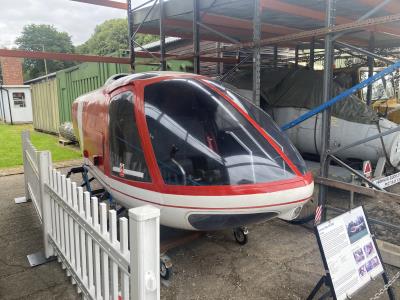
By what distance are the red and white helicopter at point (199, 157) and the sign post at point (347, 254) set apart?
1.67 feet

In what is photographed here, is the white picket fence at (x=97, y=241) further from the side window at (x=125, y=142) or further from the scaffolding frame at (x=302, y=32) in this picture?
the scaffolding frame at (x=302, y=32)

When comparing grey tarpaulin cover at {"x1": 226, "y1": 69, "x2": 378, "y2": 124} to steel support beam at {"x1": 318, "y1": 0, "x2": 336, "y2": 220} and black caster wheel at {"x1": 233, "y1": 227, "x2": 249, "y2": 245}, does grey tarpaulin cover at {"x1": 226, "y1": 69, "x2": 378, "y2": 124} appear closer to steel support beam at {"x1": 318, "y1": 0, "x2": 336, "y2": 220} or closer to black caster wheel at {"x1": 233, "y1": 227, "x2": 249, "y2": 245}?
steel support beam at {"x1": 318, "y1": 0, "x2": 336, "y2": 220}

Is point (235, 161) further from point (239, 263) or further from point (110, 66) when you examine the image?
point (110, 66)

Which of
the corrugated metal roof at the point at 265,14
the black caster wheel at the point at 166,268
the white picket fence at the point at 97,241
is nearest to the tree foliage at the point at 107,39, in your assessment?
the corrugated metal roof at the point at 265,14

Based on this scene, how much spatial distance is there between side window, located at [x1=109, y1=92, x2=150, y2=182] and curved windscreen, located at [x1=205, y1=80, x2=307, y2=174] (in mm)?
→ 1027

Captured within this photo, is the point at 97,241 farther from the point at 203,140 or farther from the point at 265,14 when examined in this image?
the point at 265,14

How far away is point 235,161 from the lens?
334 cm

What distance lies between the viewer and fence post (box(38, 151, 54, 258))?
3908mm

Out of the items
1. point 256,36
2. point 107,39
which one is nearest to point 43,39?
point 107,39

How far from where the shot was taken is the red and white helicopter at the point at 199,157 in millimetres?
3264

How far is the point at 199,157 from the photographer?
3350 millimetres

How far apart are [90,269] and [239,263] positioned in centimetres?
191

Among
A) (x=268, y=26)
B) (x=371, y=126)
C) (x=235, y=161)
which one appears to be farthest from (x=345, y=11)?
(x=235, y=161)

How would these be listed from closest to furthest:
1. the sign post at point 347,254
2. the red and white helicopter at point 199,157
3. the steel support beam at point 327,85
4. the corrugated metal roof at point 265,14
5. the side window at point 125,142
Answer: the sign post at point 347,254
the red and white helicopter at point 199,157
the side window at point 125,142
the steel support beam at point 327,85
the corrugated metal roof at point 265,14
